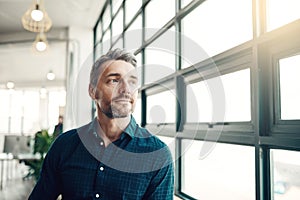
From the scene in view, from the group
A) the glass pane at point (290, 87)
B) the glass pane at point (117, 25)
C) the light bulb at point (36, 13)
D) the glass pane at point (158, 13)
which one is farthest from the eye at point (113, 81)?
the glass pane at point (117, 25)

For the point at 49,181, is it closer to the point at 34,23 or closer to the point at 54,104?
the point at 34,23

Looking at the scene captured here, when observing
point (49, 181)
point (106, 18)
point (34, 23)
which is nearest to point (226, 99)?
point (49, 181)

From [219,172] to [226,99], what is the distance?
0.39m

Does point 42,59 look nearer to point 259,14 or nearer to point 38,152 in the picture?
point 38,152

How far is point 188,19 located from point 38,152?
3.39 meters

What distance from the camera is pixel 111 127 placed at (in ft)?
3.93

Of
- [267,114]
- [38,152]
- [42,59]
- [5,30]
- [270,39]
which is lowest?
[38,152]

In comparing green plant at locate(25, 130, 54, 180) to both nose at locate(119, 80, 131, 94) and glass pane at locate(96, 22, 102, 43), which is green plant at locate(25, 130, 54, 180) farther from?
nose at locate(119, 80, 131, 94)

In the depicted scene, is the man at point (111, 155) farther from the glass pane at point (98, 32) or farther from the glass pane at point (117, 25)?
the glass pane at point (98, 32)

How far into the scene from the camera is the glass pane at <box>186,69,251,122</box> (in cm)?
149

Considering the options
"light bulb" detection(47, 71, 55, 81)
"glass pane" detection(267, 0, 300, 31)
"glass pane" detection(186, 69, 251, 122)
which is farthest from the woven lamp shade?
"glass pane" detection(267, 0, 300, 31)

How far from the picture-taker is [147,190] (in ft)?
3.72

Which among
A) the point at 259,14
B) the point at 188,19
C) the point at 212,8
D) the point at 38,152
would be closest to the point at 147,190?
the point at 259,14

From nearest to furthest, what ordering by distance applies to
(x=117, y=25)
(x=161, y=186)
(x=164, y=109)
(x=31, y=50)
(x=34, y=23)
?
(x=161, y=186), (x=164, y=109), (x=34, y=23), (x=117, y=25), (x=31, y=50)
